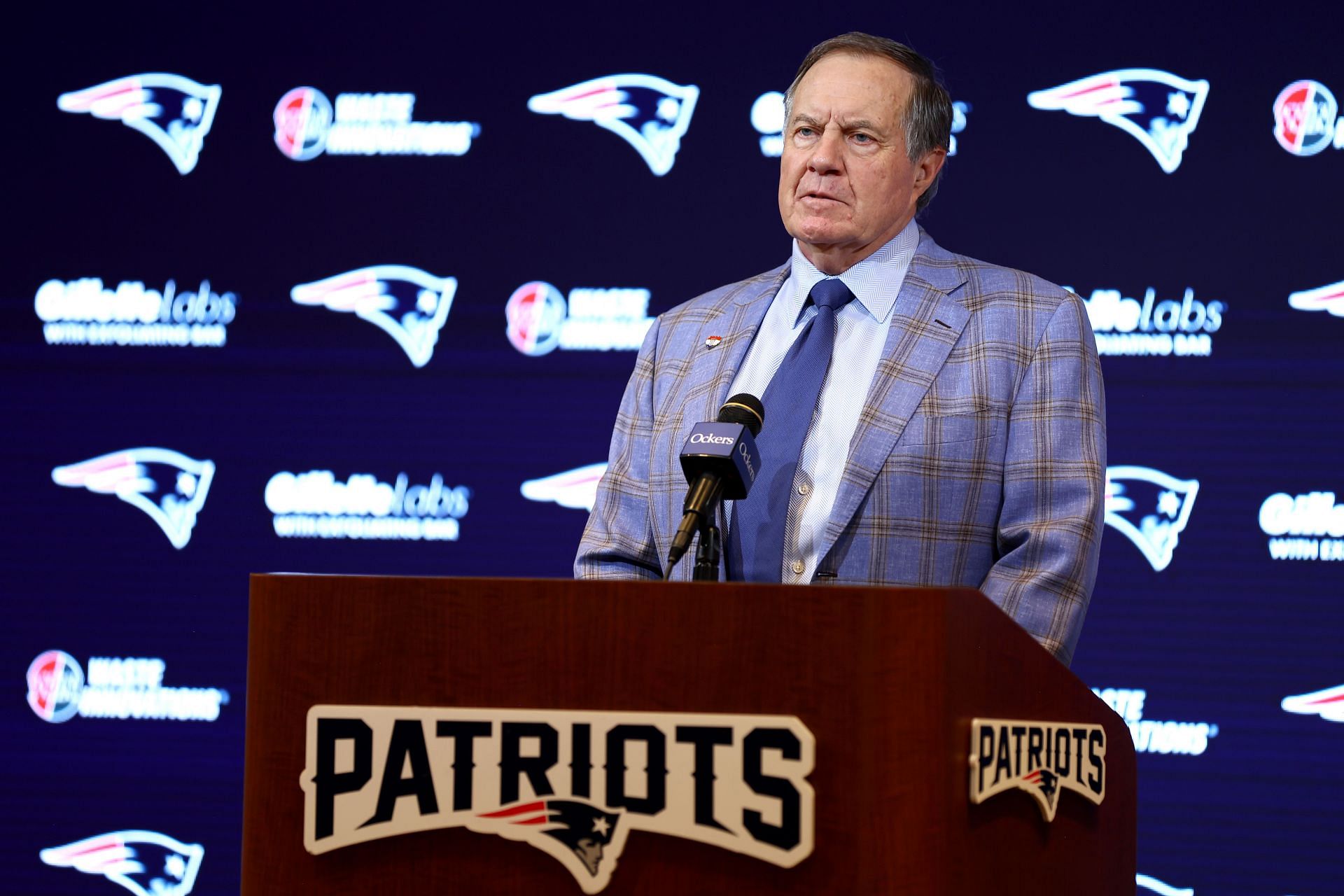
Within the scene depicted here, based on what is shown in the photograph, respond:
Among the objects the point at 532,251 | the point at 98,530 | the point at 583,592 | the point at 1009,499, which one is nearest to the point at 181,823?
the point at 98,530

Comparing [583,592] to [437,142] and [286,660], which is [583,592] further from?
[437,142]

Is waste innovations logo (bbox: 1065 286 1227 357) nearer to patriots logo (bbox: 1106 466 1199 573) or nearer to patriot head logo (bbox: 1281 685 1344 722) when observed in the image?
patriots logo (bbox: 1106 466 1199 573)

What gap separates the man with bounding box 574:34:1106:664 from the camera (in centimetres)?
190

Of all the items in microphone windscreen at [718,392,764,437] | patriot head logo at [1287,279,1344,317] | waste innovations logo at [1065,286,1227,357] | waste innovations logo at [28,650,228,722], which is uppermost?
patriot head logo at [1287,279,1344,317]

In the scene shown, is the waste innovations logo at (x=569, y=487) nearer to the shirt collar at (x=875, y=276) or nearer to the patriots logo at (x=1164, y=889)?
the shirt collar at (x=875, y=276)

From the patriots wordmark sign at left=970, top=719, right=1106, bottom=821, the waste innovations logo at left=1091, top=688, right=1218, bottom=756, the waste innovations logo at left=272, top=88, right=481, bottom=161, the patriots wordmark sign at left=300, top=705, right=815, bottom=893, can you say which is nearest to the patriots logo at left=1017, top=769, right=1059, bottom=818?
the patriots wordmark sign at left=970, top=719, right=1106, bottom=821

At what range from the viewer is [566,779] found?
1.16 meters

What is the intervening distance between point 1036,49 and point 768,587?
8.48ft

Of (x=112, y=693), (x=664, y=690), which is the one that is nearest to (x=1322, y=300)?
(x=664, y=690)

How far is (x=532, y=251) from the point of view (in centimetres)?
353

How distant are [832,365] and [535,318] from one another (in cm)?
156

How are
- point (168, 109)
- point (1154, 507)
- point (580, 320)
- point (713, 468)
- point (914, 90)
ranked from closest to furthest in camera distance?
point (713, 468)
point (914, 90)
point (1154, 507)
point (580, 320)
point (168, 109)

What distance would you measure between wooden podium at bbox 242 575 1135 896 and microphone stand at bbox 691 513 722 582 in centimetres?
29

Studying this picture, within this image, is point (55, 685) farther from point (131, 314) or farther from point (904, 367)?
point (904, 367)
